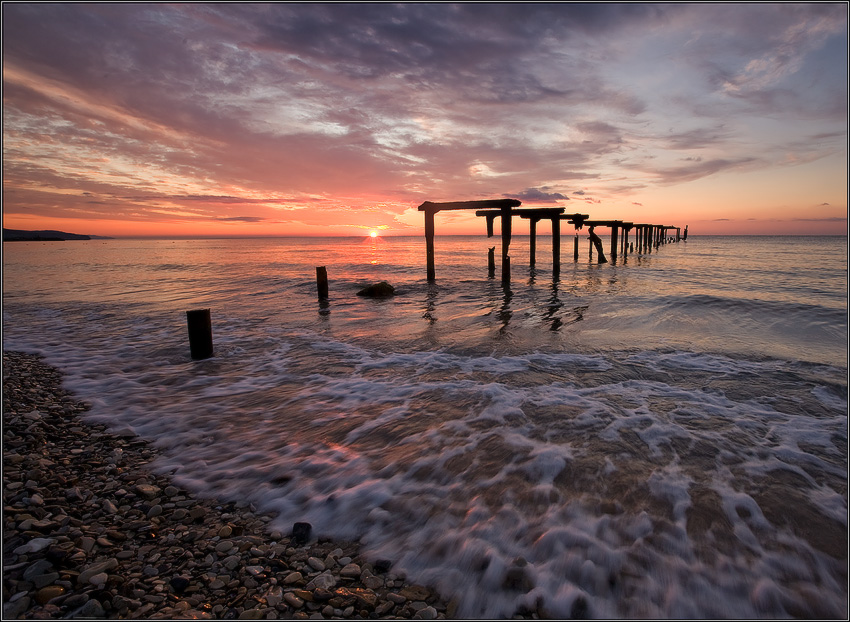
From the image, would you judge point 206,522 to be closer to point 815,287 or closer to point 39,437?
point 39,437

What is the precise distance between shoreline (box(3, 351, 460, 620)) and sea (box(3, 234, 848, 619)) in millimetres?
228

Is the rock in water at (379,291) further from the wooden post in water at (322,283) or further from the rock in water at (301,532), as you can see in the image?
the rock in water at (301,532)

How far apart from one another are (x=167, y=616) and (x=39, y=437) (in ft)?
12.7

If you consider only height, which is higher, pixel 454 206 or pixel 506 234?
pixel 454 206

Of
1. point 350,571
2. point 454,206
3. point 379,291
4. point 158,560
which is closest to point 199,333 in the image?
point 158,560

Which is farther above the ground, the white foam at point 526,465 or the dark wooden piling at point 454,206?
the dark wooden piling at point 454,206

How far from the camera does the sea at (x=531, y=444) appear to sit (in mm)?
2926

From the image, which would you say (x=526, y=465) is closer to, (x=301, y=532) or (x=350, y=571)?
(x=350, y=571)

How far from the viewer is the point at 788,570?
9.71ft

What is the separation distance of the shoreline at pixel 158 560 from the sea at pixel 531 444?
228 millimetres

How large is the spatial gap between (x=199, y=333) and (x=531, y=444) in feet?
24.5

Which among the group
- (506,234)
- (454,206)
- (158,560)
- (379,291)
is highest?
(454,206)

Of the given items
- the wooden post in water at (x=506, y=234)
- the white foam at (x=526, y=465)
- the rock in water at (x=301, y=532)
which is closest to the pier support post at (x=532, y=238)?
the wooden post in water at (x=506, y=234)

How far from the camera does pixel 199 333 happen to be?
8375mm
